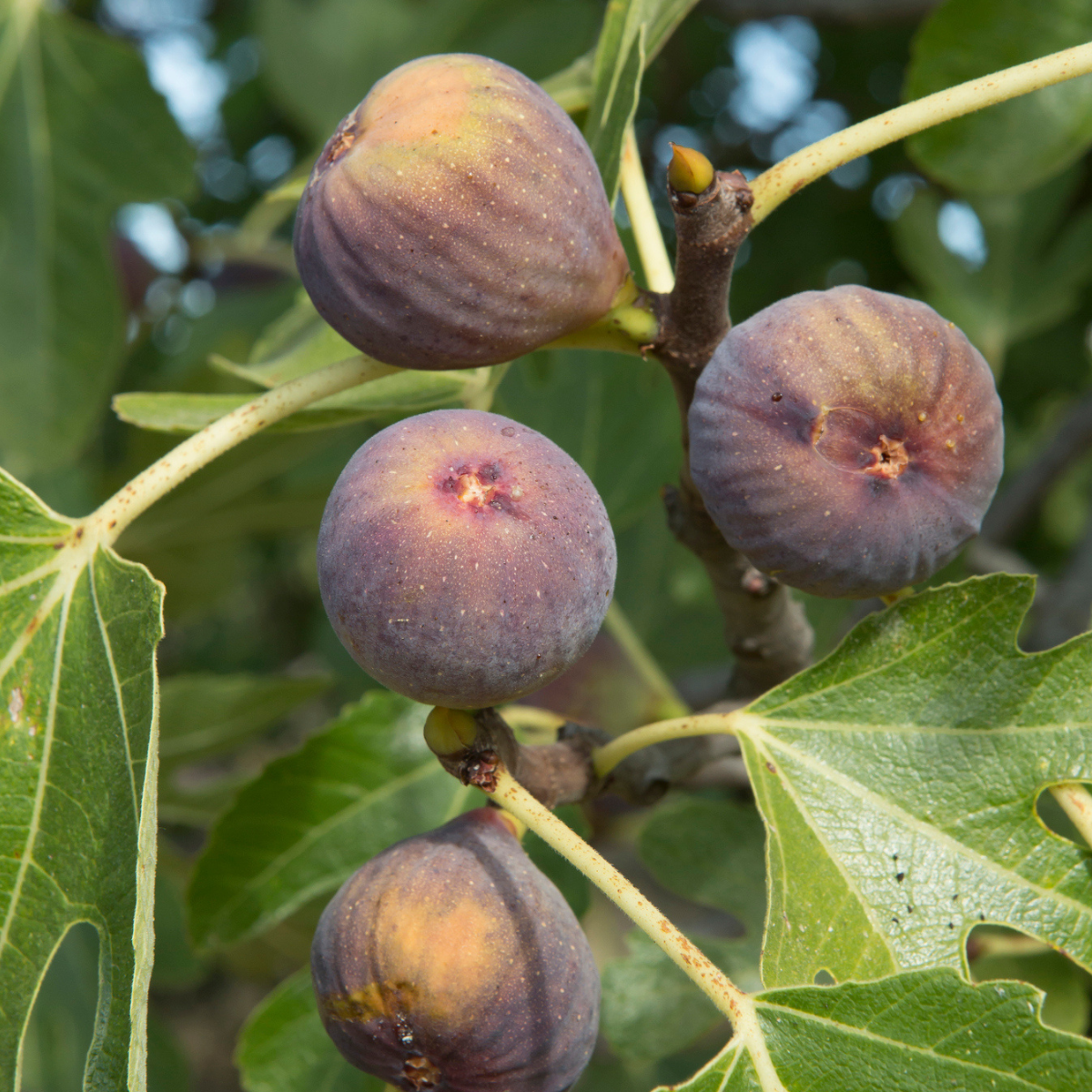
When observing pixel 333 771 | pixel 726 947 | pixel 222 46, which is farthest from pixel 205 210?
pixel 726 947

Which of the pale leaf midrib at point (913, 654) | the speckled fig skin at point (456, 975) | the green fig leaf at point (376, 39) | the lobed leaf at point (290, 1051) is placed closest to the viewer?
the speckled fig skin at point (456, 975)

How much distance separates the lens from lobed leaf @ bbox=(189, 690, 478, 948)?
1684mm

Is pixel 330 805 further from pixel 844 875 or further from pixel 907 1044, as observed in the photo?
pixel 907 1044

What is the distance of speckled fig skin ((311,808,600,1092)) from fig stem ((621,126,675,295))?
680 mm

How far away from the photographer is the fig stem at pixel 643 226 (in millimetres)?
1365

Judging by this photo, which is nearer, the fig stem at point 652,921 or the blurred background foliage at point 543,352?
the fig stem at point 652,921

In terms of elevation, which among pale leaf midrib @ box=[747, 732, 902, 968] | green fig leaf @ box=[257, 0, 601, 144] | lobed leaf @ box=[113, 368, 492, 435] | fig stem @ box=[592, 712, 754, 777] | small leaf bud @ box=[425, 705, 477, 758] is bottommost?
pale leaf midrib @ box=[747, 732, 902, 968]

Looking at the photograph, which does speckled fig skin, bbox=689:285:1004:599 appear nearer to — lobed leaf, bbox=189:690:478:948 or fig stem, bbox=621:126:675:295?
fig stem, bbox=621:126:675:295

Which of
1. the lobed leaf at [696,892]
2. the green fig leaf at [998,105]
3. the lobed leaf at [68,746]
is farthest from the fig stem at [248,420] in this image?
the green fig leaf at [998,105]

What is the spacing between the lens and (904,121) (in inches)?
43.5

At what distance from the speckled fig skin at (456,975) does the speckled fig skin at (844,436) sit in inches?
16.1

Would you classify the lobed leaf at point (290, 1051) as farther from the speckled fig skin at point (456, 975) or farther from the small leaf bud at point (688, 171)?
the small leaf bud at point (688, 171)

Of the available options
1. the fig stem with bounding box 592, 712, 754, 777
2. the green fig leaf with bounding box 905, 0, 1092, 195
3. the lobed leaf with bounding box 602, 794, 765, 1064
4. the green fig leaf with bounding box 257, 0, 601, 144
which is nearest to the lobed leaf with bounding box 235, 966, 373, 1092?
the lobed leaf with bounding box 602, 794, 765, 1064

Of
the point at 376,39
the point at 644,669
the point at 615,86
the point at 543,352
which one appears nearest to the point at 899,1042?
the point at 615,86
